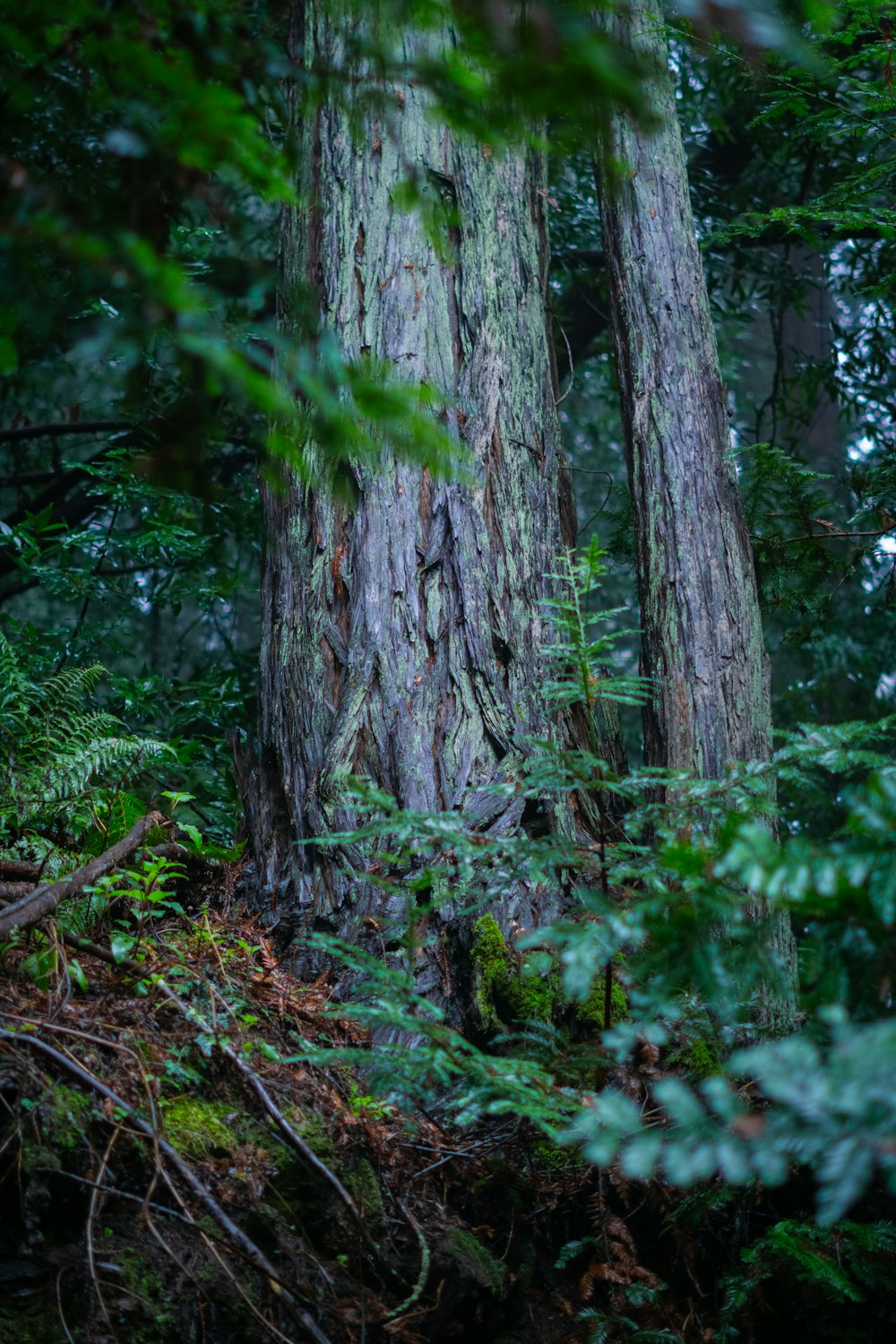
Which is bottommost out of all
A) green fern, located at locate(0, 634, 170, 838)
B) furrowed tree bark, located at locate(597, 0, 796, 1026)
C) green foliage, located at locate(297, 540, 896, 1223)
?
green foliage, located at locate(297, 540, 896, 1223)

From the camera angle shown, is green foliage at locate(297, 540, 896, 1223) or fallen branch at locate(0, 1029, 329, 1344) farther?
fallen branch at locate(0, 1029, 329, 1344)

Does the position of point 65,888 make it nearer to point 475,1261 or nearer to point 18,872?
point 18,872

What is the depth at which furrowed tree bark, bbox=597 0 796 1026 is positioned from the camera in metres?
3.64

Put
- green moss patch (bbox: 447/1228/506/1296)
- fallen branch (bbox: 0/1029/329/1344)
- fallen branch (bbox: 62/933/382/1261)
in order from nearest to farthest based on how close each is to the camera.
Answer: fallen branch (bbox: 0/1029/329/1344)
fallen branch (bbox: 62/933/382/1261)
green moss patch (bbox: 447/1228/506/1296)

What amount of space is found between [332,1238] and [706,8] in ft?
8.40

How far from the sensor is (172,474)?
157 cm

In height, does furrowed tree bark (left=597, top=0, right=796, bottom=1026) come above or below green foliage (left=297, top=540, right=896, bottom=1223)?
above

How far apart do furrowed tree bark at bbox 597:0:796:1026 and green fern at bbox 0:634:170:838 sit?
1940 mm

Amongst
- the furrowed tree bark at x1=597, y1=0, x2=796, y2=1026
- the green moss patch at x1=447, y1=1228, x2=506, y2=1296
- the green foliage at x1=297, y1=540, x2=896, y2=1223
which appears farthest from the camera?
the furrowed tree bark at x1=597, y1=0, x2=796, y2=1026

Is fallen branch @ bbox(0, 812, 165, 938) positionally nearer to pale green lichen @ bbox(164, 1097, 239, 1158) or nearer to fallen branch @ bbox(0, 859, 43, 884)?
fallen branch @ bbox(0, 859, 43, 884)

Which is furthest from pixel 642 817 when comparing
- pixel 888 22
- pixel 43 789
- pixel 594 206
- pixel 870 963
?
pixel 594 206

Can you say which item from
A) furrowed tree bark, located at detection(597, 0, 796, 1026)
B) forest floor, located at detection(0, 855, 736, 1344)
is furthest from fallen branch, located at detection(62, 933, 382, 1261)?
furrowed tree bark, located at detection(597, 0, 796, 1026)

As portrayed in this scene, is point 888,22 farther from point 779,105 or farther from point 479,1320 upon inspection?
point 479,1320

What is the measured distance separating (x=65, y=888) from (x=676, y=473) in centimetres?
277
